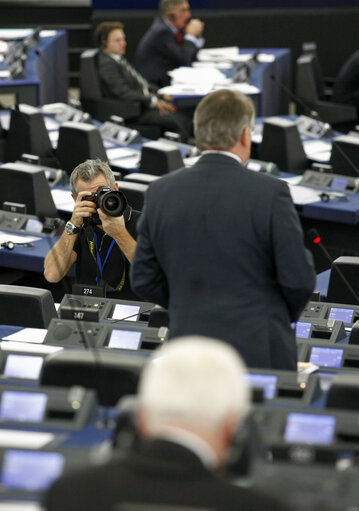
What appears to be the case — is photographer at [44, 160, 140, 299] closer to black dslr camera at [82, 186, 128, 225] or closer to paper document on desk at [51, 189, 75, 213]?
black dslr camera at [82, 186, 128, 225]

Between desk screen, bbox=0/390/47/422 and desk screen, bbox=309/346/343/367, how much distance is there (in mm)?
1253

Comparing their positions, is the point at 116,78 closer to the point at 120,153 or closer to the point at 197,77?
the point at 197,77

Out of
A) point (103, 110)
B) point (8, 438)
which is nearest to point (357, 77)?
point (103, 110)

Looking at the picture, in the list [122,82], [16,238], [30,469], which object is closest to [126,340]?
[30,469]

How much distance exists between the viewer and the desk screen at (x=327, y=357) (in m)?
3.40

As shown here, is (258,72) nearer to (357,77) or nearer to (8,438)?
(357,77)

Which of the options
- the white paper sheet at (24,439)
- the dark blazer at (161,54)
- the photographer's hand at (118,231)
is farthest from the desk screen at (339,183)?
the white paper sheet at (24,439)

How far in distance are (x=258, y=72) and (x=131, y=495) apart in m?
8.35

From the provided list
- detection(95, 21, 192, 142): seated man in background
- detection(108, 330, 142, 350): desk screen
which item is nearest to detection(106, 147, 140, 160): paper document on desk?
detection(95, 21, 192, 142): seated man in background

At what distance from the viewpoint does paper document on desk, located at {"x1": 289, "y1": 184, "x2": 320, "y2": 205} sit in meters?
6.46

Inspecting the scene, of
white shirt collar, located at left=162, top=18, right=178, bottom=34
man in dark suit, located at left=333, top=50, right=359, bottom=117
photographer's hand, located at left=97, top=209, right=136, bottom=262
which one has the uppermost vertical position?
photographer's hand, located at left=97, top=209, right=136, bottom=262

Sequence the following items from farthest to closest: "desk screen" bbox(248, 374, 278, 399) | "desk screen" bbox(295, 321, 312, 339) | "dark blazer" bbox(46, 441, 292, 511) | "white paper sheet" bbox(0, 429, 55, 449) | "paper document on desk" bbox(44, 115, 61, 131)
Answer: "paper document on desk" bbox(44, 115, 61, 131), "desk screen" bbox(295, 321, 312, 339), "desk screen" bbox(248, 374, 278, 399), "white paper sheet" bbox(0, 429, 55, 449), "dark blazer" bbox(46, 441, 292, 511)

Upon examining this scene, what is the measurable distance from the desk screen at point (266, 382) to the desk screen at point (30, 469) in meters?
0.72

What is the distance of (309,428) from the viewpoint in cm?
229
